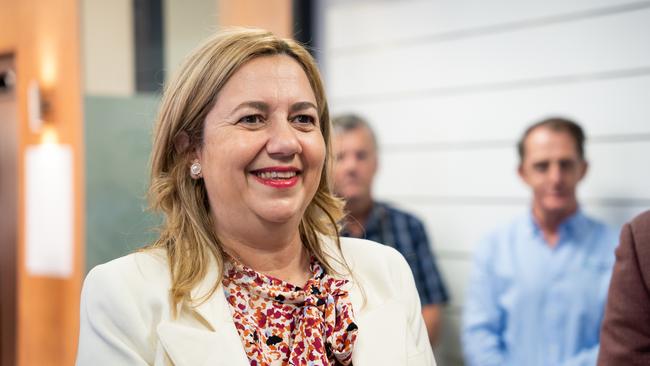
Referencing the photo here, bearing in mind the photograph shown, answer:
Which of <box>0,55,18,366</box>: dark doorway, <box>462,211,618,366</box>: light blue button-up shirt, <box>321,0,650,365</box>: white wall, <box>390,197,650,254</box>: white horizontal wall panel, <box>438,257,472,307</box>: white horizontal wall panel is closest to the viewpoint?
<box>462,211,618,366</box>: light blue button-up shirt

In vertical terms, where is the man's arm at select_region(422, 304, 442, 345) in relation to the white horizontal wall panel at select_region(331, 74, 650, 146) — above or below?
below

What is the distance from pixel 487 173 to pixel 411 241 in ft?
1.72

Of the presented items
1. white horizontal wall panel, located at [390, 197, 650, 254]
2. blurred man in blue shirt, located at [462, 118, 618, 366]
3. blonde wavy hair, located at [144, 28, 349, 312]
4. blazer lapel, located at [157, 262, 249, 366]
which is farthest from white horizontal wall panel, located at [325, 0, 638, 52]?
blazer lapel, located at [157, 262, 249, 366]

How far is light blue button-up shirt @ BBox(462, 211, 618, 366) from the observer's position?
294 cm

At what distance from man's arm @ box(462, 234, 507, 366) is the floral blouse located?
165 cm

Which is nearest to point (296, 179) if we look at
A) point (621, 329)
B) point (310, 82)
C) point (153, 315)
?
point (310, 82)

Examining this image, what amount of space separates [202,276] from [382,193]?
2.51 meters

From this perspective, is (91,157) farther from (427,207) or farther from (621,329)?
(621,329)

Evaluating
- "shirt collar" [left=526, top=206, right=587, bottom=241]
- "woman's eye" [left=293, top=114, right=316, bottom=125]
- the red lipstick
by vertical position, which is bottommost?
"shirt collar" [left=526, top=206, right=587, bottom=241]

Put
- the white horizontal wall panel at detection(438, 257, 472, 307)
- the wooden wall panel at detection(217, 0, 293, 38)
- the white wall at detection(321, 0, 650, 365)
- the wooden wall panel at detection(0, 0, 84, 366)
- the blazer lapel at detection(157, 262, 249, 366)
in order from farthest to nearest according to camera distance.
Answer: the wooden wall panel at detection(0, 0, 84, 366)
the wooden wall panel at detection(217, 0, 293, 38)
the white horizontal wall panel at detection(438, 257, 472, 307)
the white wall at detection(321, 0, 650, 365)
the blazer lapel at detection(157, 262, 249, 366)

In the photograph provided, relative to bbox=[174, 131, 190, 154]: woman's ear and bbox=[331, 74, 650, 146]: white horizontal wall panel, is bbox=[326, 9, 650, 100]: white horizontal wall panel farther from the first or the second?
bbox=[174, 131, 190, 154]: woman's ear

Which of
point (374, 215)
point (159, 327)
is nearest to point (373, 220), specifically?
point (374, 215)

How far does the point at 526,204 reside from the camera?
3.40 metres

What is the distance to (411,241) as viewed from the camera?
11.0ft
